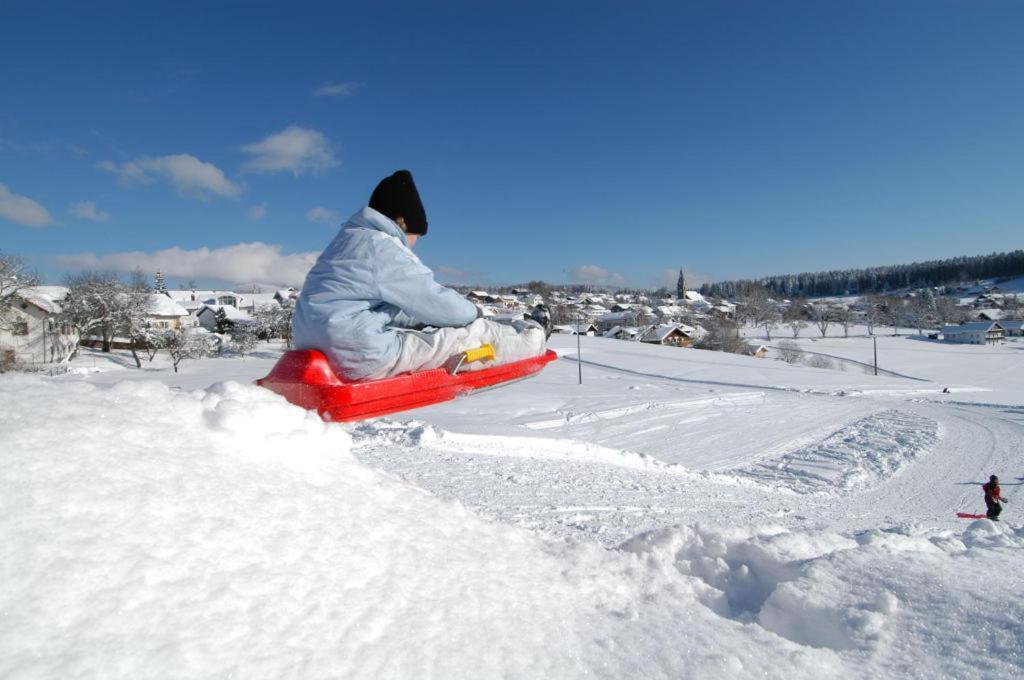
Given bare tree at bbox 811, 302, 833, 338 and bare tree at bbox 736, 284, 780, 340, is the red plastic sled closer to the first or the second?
bare tree at bbox 811, 302, 833, 338

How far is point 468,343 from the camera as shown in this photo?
404 centimetres

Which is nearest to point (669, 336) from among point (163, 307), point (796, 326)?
point (796, 326)

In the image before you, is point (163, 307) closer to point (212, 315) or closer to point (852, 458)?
point (212, 315)

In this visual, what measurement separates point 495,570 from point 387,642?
546 mm

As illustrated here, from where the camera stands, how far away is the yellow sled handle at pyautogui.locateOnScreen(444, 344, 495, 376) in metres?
3.91

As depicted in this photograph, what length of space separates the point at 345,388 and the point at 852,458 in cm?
1408

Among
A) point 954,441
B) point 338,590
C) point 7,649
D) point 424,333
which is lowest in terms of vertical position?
point 954,441

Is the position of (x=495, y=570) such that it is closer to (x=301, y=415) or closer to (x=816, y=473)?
(x=301, y=415)

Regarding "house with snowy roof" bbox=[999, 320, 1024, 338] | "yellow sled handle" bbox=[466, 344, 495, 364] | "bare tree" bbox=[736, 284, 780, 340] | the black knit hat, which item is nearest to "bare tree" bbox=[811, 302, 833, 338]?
"bare tree" bbox=[736, 284, 780, 340]

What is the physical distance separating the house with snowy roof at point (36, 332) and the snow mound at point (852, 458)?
107ft

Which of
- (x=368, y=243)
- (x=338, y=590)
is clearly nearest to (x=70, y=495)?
(x=338, y=590)

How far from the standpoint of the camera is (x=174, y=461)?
161 cm

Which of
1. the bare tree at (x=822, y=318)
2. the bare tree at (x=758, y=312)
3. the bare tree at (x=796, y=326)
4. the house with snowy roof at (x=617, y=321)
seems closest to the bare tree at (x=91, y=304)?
the house with snowy roof at (x=617, y=321)

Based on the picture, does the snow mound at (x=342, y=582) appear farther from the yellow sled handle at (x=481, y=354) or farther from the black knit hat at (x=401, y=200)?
the black knit hat at (x=401, y=200)
